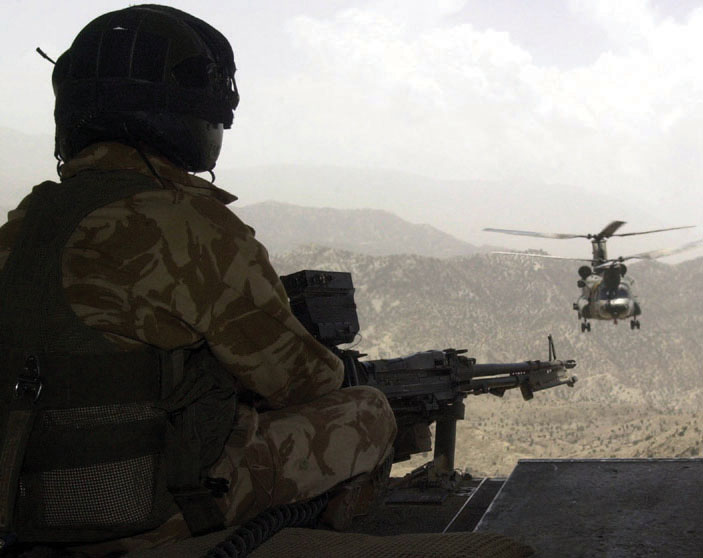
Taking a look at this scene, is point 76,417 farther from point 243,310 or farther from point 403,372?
point 403,372

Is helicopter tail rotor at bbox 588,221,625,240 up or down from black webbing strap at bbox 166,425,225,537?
up

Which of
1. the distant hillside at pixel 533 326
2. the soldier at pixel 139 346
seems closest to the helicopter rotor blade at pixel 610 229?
the distant hillside at pixel 533 326

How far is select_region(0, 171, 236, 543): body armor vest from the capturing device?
6.97 ft

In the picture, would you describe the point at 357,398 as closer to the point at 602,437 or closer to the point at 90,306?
the point at 90,306

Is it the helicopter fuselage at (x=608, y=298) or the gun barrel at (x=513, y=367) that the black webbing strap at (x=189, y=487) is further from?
the helicopter fuselage at (x=608, y=298)

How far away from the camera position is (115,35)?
2.59m

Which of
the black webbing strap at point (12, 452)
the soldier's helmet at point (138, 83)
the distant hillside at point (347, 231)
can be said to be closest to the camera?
the black webbing strap at point (12, 452)

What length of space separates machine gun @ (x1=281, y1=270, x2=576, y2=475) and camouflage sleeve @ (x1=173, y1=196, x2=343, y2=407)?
185cm

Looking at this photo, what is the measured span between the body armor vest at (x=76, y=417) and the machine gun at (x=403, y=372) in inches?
84.6

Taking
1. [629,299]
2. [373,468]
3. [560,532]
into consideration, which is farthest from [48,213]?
[629,299]

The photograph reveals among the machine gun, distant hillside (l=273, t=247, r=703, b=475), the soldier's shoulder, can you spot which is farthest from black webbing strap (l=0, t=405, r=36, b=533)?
distant hillside (l=273, t=247, r=703, b=475)

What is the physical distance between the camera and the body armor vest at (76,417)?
2123 mm

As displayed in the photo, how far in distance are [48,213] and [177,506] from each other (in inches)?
37.3

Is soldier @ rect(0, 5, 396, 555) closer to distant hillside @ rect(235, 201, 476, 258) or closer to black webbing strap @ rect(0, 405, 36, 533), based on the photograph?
black webbing strap @ rect(0, 405, 36, 533)
